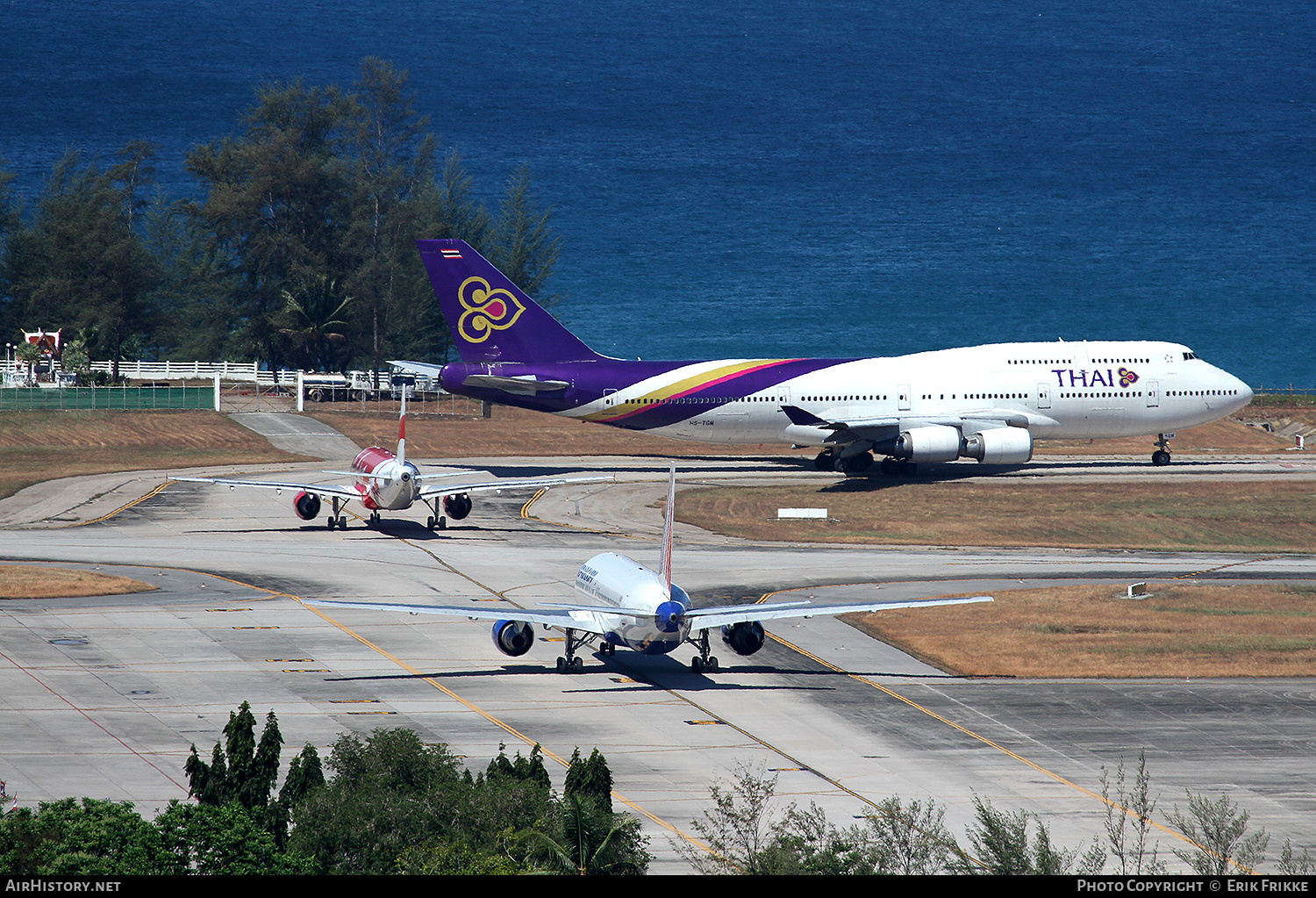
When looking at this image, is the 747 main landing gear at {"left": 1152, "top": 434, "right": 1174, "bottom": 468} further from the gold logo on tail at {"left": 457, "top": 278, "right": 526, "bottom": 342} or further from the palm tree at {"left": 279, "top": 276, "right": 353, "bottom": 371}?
the palm tree at {"left": 279, "top": 276, "right": 353, "bottom": 371}

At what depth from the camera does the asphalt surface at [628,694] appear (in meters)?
27.7

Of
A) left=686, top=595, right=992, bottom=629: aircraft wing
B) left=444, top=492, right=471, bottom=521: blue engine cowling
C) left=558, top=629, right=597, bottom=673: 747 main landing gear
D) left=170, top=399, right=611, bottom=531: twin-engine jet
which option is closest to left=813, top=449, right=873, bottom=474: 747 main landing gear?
left=170, top=399, right=611, bottom=531: twin-engine jet

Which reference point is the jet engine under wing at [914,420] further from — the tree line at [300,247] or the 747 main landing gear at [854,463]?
the tree line at [300,247]

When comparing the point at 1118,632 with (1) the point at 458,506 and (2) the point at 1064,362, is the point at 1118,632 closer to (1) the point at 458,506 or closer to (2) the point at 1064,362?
(1) the point at 458,506

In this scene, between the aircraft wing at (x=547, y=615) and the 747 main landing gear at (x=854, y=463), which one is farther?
the 747 main landing gear at (x=854, y=463)

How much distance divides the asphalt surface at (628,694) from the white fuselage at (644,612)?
152cm

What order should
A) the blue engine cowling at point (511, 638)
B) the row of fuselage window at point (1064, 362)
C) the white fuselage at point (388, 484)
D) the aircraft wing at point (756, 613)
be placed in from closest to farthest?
1. the aircraft wing at point (756, 613)
2. the blue engine cowling at point (511, 638)
3. the white fuselage at point (388, 484)
4. the row of fuselage window at point (1064, 362)

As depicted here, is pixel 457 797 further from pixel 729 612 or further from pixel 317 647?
pixel 317 647

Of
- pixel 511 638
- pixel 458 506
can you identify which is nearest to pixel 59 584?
pixel 458 506

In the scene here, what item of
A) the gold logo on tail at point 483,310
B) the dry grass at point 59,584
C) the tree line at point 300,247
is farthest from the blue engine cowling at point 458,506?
the tree line at point 300,247

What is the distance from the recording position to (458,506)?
62.8 meters

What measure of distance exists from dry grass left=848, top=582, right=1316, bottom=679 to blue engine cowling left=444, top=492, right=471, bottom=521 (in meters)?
23.2

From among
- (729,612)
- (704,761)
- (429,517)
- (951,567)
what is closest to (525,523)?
(429,517)

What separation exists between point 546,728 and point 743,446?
63941 mm
